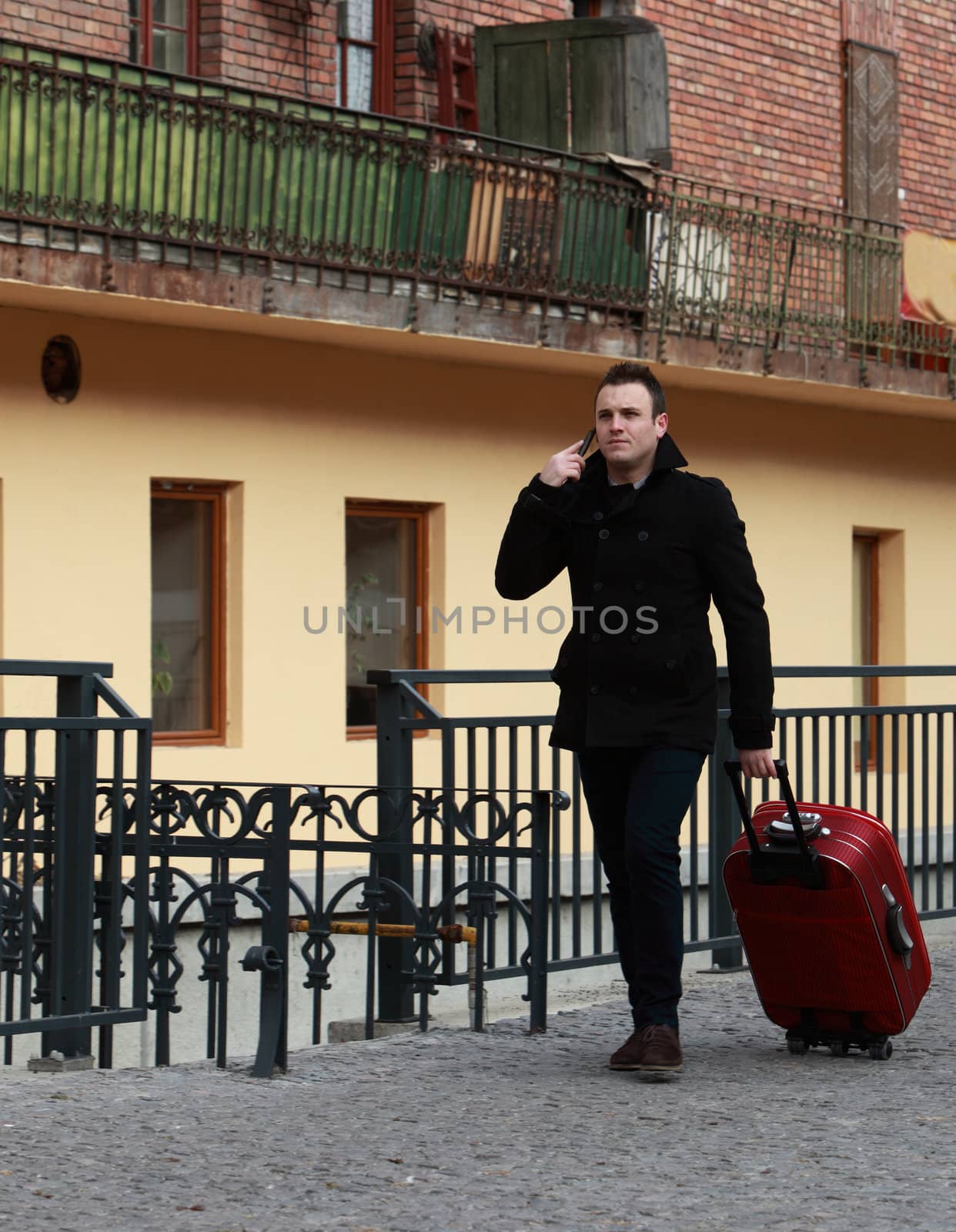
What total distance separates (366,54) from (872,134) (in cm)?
644

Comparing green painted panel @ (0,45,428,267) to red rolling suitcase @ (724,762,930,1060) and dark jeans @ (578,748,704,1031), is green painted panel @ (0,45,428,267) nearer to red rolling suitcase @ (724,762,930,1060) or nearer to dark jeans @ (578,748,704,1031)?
dark jeans @ (578,748,704,1031)

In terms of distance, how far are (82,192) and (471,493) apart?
4.42 meters

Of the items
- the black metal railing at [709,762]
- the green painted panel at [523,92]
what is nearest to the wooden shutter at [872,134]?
the green painted panel at [523,92]

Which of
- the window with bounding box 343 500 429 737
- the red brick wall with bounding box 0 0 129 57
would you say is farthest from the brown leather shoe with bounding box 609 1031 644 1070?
the window with bounding box 343 500 429 737

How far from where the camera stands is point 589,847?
16969 mm

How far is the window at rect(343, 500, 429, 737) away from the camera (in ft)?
52.4

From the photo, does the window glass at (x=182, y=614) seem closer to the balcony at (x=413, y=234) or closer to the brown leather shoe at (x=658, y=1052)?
the balcony at (x=413, y=234)

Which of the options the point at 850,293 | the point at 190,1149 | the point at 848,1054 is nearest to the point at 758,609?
the point at 848,1054

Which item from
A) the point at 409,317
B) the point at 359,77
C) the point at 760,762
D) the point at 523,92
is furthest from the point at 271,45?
the point at 760,762

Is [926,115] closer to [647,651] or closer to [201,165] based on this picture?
[201,165]

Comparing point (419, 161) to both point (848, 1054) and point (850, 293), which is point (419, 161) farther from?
point (848, 1054)

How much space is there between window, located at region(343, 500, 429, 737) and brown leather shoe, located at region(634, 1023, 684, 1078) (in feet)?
30.6

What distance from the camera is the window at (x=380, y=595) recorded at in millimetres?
15977

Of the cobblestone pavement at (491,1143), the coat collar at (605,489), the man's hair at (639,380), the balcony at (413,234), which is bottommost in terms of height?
the cobblestone pavement at (491,1143)
